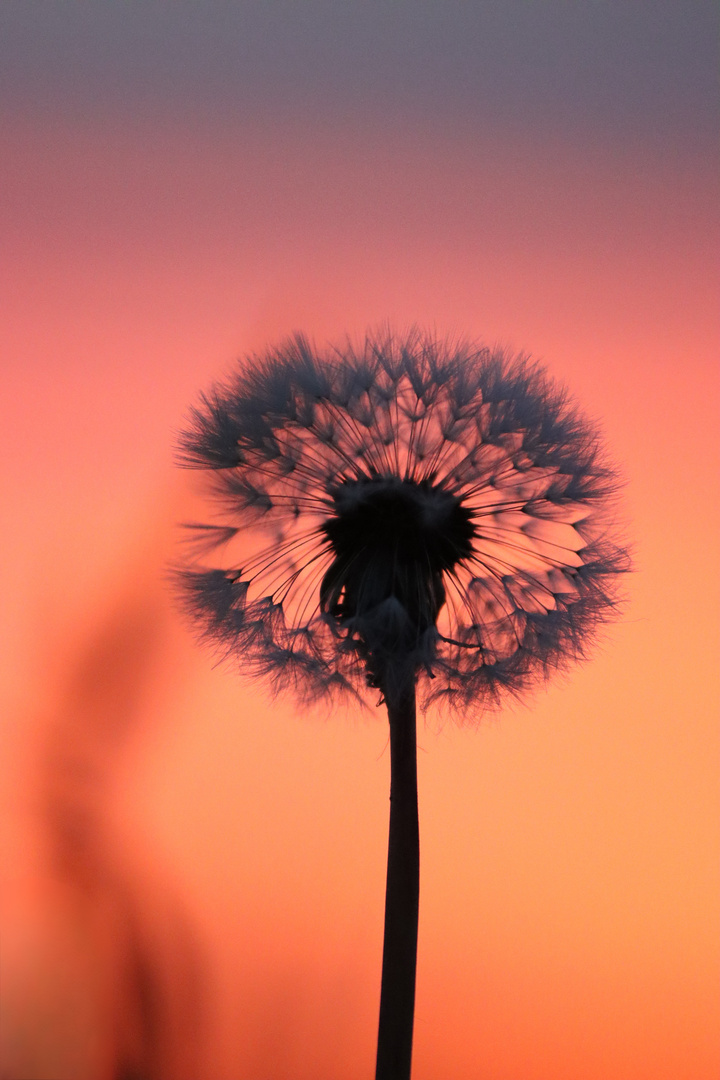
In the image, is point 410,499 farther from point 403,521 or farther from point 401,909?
point 401,909

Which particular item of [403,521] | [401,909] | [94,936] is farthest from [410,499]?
[94,936]

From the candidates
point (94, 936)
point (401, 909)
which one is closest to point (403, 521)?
point (401, 909)

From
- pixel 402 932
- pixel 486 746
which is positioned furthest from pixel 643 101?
pixel 402 932

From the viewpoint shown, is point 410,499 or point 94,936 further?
point 94,936

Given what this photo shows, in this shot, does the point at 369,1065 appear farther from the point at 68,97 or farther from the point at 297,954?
the point at 68,97

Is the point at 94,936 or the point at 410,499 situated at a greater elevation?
the point at 410,499

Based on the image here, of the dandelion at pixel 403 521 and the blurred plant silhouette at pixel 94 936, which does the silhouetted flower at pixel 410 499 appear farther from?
the blurred plant silhouette at pixel 94 936

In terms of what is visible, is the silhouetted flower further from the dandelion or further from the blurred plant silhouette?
the blurred plant silhouette

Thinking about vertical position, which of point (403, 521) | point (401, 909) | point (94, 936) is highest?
point (403, 521)
